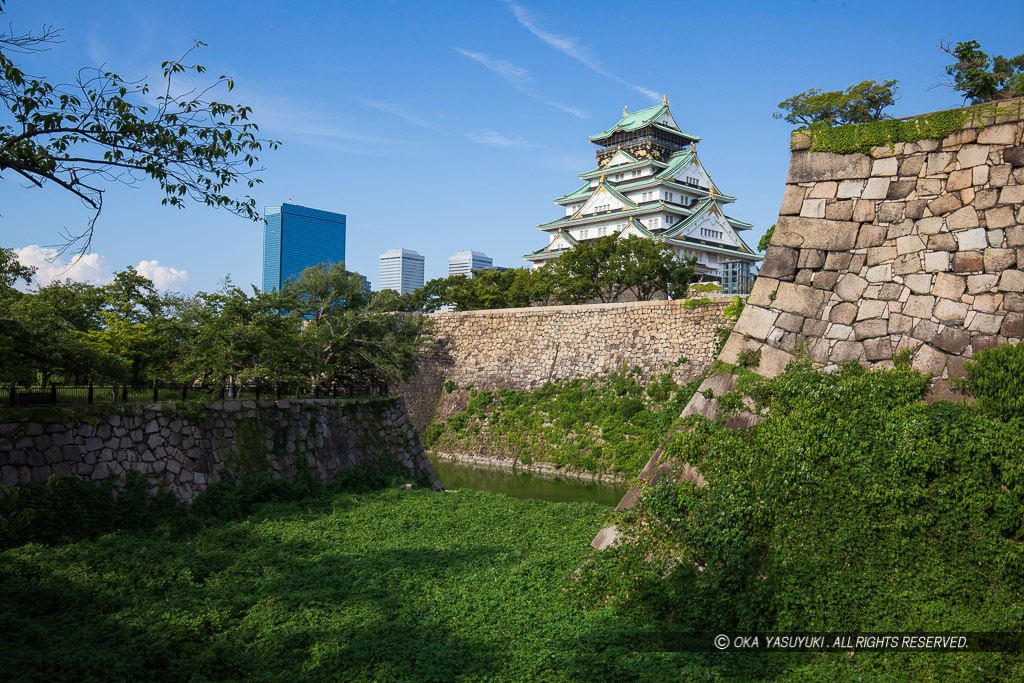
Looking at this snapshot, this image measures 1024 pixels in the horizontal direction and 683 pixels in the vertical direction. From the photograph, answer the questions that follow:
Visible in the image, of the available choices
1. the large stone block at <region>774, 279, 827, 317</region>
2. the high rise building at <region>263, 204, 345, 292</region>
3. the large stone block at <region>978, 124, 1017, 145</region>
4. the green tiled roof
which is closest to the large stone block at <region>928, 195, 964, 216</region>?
the large stone block at <region>978, 124, 1017, 145</region>

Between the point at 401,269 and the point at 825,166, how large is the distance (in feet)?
465

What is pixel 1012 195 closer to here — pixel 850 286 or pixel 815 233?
pixel 850 286

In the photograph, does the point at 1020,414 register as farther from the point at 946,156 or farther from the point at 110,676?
the point at 110,676

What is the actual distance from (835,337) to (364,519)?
7044 millimetres

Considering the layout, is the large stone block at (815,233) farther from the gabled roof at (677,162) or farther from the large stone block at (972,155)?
the gabled roof at (677,162)

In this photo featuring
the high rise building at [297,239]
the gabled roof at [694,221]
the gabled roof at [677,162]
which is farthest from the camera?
the high rise building at [297,239]

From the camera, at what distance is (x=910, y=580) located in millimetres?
5367

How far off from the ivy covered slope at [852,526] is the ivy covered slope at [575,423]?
10291 mm

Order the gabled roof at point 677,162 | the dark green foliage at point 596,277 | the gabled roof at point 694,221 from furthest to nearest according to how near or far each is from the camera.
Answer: the gabled roof at point 677,162
the gabled roof at point 694,221
the dark green foliage at point 596,277

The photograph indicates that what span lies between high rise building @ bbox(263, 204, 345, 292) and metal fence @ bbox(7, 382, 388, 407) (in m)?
84.6

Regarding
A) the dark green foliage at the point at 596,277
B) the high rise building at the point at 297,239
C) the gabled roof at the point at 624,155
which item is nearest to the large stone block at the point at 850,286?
the dark green foliage at the point at 596,277

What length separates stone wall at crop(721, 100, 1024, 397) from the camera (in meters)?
6.44

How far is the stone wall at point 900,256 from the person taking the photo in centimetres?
644

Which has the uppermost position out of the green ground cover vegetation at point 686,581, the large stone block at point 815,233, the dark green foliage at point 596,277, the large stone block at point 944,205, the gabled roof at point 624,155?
the gabled roof at point 624,155
